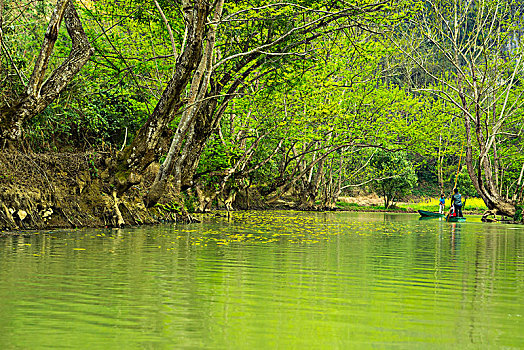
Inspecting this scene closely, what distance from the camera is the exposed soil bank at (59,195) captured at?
1436 centimetres

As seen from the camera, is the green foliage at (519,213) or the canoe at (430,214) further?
the canoe at (430,214)

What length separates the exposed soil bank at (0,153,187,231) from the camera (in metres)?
14.4

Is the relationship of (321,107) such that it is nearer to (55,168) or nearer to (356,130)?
(356,130)

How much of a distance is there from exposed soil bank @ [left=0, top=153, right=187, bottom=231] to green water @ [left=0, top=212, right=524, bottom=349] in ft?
11.3

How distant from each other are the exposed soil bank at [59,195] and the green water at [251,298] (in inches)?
136

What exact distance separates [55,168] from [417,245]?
9546 millimetres

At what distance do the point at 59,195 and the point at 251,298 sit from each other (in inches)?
438

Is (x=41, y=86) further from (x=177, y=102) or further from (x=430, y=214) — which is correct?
(x=430, y=214)

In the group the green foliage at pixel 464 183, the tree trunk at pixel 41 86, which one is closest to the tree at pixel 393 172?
the green foliage at pixel 464 183

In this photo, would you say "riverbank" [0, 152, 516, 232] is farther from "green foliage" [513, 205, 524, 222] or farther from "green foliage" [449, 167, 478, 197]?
"green foliage" [449, 167, 478, 197]

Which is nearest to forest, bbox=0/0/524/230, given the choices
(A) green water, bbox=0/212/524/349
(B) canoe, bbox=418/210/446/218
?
(B) canoe, bbox=418/210/446/218

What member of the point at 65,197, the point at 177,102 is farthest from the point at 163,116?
the point at 65,197

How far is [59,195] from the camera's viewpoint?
15.8 meters

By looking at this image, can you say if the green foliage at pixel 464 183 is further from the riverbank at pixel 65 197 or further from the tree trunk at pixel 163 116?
the tree trunk at pixel 163 116
